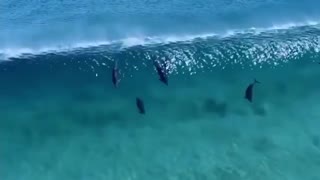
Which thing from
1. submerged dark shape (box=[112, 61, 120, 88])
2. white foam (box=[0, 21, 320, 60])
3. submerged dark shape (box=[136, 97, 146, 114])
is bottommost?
submerged dark shape (box=[136, 97, 146, 114])

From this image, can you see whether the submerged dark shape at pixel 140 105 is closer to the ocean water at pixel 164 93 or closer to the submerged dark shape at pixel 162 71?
the ocean water at pixel 164 93

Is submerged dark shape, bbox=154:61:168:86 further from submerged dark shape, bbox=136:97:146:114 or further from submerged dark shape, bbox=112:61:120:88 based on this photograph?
submerged dark shape, bbox=112:61:120:88

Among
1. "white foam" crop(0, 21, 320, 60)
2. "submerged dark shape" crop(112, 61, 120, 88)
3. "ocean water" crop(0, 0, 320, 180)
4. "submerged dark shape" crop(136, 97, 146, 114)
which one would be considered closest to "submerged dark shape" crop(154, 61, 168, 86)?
"ocean water" crop(0, 0, 320, 180)

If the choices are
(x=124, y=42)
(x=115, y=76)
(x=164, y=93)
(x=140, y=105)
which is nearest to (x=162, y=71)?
(x=164, y=93)

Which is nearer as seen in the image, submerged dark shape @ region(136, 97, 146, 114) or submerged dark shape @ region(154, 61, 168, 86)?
submerged dark shape @ region(136, 97, 146, 114)

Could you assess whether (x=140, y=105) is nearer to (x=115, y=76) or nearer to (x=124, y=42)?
(x=115, y=76)

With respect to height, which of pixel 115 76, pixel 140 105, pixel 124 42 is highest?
pixel 124 42

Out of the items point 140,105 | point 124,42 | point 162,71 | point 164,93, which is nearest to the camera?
point 140,105

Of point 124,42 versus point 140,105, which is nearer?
point 140,105

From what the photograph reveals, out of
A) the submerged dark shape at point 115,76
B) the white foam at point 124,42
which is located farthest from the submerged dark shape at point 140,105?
the white foam at point 124,42
